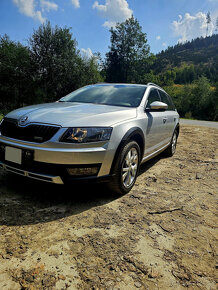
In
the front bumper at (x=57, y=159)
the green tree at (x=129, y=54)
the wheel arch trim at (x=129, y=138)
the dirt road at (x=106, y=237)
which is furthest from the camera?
the green tree at (x=129, y=54)

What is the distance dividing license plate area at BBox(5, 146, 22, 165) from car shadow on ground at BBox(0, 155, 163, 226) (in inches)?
10.0

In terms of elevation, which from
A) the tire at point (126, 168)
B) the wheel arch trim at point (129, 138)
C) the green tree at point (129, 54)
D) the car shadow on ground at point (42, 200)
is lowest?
the car shadow on ground at point (42, 200)

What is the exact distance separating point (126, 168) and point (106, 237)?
1035mm

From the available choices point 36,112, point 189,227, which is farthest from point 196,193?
point 36,112

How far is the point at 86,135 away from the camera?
226 centimetres

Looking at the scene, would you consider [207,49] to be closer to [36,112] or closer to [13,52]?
[13,52]

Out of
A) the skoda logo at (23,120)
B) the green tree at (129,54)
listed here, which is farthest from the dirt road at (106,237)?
the green tree at (129,54)

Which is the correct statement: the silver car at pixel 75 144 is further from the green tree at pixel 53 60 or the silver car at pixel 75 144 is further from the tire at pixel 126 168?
the green tree at pixel 53 60

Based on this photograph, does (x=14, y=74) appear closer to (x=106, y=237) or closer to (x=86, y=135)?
(x=86, y=135)

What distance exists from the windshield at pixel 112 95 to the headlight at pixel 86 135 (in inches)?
38.0

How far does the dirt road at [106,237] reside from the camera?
150 centimetres

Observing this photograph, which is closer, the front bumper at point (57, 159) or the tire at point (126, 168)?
the front bumper at point (57, 159)

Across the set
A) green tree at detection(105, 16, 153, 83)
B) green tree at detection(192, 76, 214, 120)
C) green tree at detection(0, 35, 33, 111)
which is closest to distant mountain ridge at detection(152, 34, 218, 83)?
green tree at detection(192, 76, 214, 120)

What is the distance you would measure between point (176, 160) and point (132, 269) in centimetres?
371
